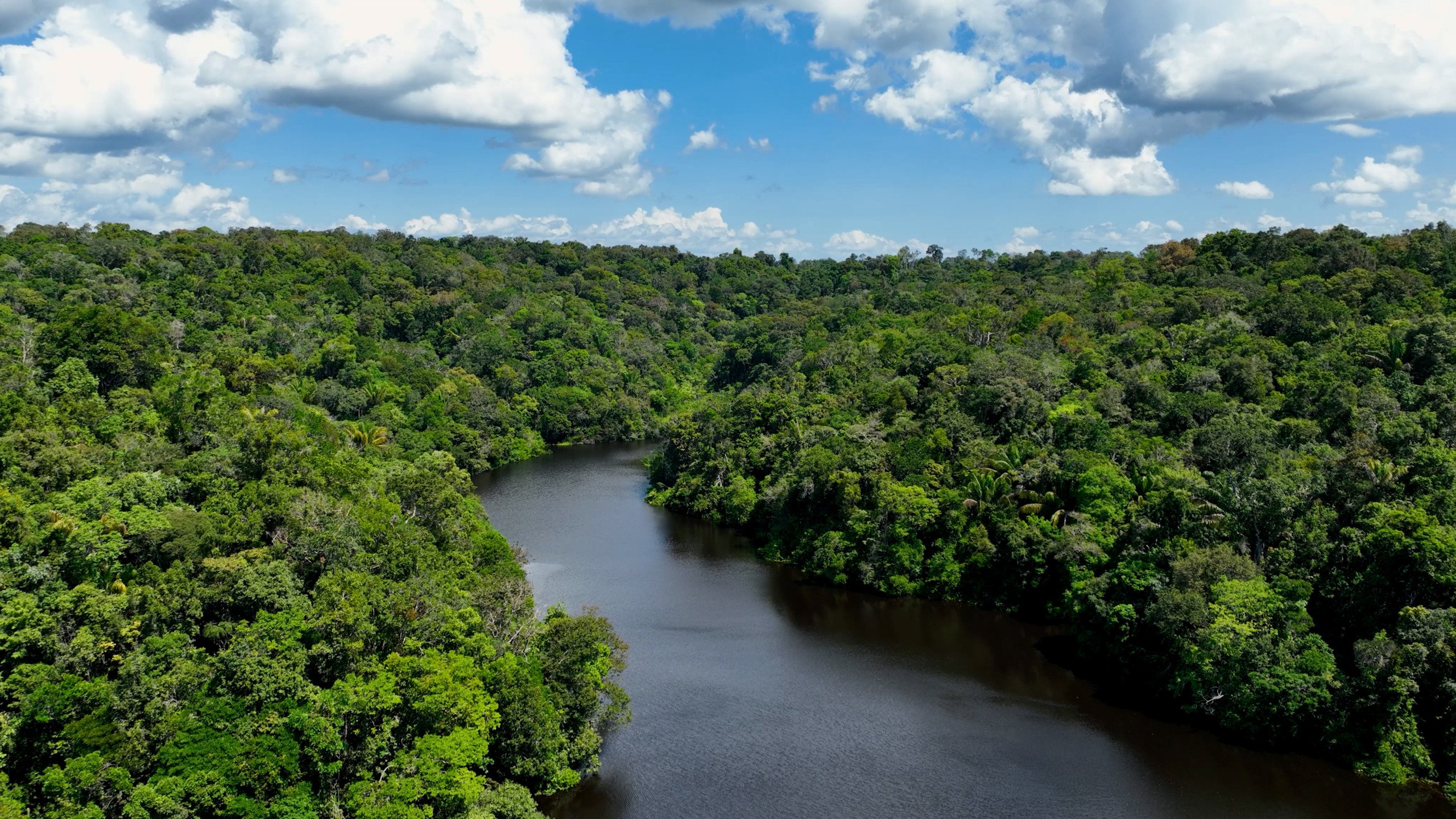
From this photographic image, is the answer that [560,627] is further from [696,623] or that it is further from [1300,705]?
[1300,705]

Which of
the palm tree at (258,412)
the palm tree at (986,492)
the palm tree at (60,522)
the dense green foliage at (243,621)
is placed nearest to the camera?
the dense green foliage at (243,621)

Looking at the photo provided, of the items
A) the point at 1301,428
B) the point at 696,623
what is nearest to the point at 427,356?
the point at 696,623

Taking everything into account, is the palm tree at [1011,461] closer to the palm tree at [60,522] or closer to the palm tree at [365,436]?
the palm tree at [365,436]

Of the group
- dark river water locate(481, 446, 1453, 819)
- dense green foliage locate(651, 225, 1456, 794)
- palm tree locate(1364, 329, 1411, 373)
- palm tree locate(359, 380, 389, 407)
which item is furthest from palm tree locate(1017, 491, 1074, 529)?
palm tree locate(359, 380, 389, 407)

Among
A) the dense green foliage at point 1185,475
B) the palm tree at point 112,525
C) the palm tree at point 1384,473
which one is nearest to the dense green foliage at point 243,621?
the palm tree at point 112,525

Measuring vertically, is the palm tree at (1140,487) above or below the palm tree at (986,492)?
above
